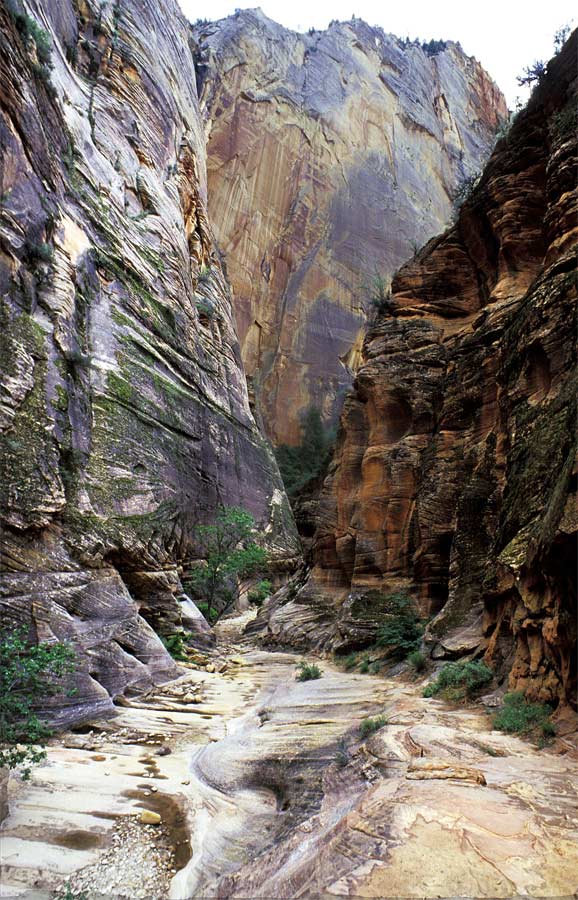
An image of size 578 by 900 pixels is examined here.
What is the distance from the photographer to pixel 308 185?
50750 mm

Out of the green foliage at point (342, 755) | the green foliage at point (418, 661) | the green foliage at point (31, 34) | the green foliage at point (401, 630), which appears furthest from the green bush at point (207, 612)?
the green foliage at point (31, 34)

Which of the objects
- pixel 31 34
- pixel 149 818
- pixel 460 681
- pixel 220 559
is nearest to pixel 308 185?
pixel 31 34

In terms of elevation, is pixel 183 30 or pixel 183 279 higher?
pixel 183 30

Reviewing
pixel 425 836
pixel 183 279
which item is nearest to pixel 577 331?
pixel 425 836

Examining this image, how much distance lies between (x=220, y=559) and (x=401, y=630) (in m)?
8.47

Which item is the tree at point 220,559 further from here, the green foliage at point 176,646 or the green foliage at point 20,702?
the green foliage at point 20,702

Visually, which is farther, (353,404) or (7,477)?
(353,404)

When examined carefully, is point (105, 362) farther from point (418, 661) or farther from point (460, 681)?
point (460, 681)

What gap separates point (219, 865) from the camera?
4.49m

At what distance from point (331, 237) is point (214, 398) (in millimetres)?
32766

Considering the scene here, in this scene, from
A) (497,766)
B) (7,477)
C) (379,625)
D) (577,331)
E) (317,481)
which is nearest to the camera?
(497,766)

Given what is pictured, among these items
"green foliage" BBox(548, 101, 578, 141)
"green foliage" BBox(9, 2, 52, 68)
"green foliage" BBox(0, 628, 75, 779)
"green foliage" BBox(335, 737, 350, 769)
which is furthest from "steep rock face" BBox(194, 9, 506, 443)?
"green foliage" BBox(335, 737, 350, 769)

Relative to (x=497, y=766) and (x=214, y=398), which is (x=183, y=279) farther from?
(x=497, y=766)

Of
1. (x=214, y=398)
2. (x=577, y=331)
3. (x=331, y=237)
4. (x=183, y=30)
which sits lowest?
(x=577, y=331)
